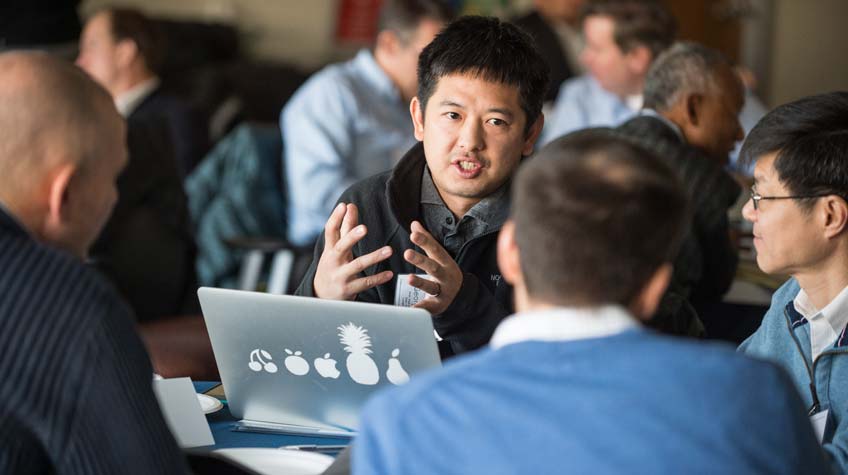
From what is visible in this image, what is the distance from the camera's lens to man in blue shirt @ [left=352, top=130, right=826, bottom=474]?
94 centimetres

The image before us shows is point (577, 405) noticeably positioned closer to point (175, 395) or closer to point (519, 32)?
point (175, 395)

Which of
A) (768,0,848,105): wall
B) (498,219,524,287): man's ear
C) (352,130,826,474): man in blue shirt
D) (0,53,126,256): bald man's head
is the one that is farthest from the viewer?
(768,0,848,105): wall

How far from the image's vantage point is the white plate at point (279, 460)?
54.7 inches

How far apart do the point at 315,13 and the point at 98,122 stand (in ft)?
18.0

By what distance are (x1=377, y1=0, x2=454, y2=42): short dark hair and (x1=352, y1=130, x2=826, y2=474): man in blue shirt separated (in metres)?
3.17

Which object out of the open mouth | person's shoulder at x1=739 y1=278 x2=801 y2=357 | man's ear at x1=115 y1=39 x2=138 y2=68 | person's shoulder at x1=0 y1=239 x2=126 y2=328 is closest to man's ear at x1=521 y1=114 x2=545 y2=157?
the open mouth

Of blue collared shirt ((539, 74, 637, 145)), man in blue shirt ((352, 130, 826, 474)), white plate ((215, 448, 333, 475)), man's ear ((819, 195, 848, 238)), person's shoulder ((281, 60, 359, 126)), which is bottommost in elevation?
blue collared shirt ((539, 74, 637, 145))

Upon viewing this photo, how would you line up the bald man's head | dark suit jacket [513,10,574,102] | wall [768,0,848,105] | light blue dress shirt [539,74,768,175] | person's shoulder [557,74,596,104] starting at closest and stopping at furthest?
the bald man's head < light blue dress shirt [539,74,768,175] < person's shoulder [557,74,596,104] < dark suit jacket [513,10,574,102] < wall [768,0,848,105]

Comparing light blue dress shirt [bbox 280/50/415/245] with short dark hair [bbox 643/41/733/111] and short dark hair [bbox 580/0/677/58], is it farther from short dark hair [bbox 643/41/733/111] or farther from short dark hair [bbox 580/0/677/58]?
short dark hair [bbox 643/41/733/111]

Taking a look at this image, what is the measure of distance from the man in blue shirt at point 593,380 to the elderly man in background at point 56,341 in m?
0.24

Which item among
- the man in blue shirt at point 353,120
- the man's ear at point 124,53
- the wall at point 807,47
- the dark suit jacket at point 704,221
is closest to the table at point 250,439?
the dark suit jacket at point 704,221

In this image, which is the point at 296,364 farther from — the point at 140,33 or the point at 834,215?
the point at 140,33

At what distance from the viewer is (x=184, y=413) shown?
156 cm

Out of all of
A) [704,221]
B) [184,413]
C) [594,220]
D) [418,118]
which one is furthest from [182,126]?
[594,220]
